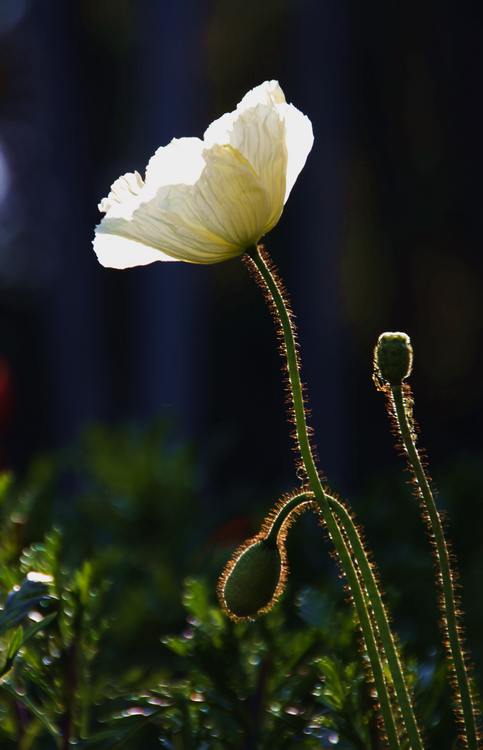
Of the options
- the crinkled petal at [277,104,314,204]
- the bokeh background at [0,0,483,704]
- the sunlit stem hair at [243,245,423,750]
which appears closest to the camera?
the sunlit stem hair at [243,245,423,750]

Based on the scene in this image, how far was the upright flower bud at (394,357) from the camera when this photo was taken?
0.74m

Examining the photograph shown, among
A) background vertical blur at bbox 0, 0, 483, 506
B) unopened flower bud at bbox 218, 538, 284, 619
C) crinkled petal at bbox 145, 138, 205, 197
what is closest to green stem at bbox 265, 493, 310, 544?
unopened flower bud at bbox 218, 538, 284, 619

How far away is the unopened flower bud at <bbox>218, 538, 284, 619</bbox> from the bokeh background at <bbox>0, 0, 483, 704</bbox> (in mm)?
3085

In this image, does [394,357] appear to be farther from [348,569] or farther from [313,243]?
[313,243]

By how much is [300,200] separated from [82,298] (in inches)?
50.9

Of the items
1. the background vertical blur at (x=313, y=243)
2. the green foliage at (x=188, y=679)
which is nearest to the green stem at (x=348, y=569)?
the green foliage at (x=188, y=679)

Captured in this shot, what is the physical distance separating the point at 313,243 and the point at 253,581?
13.5 feet

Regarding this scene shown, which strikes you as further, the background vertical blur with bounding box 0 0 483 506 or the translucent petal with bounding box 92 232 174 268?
the background vertical blur with bounding box 0 0 483 506

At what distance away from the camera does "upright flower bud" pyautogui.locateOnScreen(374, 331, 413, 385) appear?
74 centimetres

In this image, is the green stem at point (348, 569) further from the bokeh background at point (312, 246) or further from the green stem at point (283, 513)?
the bokeh background at point (312, 246)

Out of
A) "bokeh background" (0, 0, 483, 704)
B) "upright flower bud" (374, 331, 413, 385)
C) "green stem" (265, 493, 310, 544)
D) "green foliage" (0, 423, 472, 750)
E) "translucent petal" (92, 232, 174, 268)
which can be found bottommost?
"green foliage" (0, 423, 472, 750)

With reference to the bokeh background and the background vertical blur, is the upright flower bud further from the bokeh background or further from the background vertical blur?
the background vertical blur

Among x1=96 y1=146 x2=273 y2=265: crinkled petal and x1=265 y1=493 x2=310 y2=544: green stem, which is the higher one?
x1=96 y1=146 x2=273 y2=265: crinkled petal

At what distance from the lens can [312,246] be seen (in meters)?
4.82
